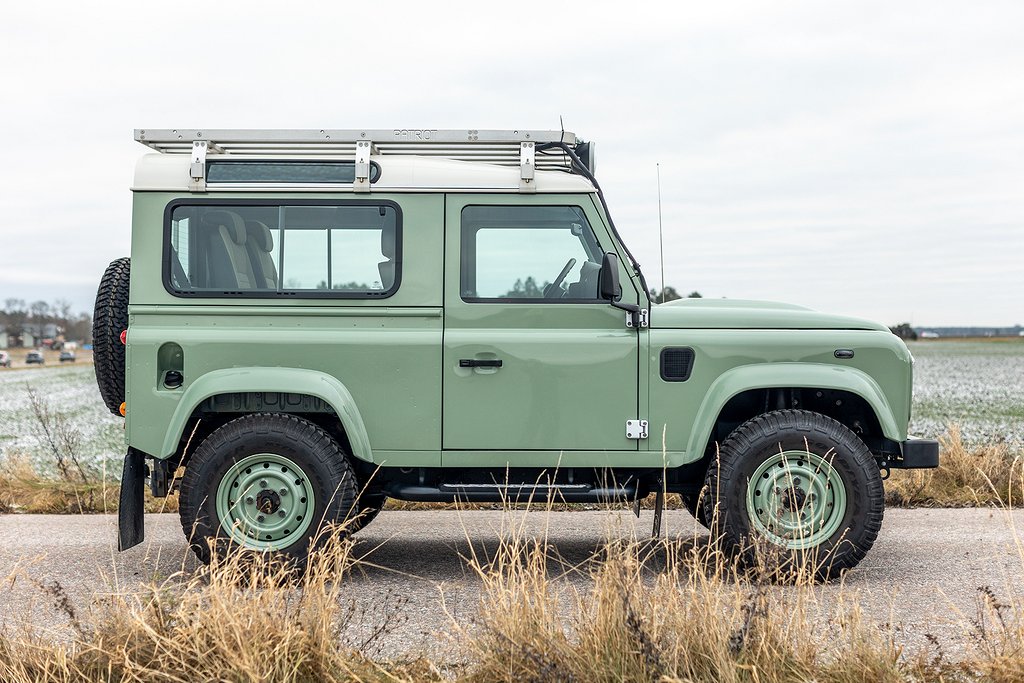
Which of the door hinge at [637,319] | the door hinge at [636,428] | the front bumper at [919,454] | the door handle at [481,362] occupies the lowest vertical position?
the front bumper at [919,454]

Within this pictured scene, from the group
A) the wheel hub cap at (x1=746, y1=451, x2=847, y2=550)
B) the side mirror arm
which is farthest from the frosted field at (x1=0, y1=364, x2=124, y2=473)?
Answer: the wheel hub cap at (x1=746, y1=451, x2=847, y2=550)

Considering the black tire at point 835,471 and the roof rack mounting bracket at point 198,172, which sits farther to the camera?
the roof rack mounting bracket at point 198,172

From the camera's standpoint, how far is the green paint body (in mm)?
6172

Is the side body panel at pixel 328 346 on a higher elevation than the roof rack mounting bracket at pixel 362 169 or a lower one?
lower

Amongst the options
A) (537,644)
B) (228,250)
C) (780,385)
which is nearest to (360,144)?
(228,250)

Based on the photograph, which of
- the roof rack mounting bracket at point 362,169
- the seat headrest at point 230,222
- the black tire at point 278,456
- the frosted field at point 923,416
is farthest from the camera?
the frosted field at point 923,416

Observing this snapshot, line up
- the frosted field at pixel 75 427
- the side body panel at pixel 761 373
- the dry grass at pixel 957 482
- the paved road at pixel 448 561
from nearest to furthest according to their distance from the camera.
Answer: the paved road at pixel 448 561
the side body panel at pixel 761 373
the dry grass at pixel 957 482
the frosted field at pixel 75 427

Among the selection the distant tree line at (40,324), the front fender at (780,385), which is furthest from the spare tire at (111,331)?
the distant tree line at (40,324)

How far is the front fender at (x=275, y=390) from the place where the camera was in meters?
6.07

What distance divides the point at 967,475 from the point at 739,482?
4032 millimetres

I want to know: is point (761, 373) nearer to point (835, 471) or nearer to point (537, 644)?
point (835, 471)

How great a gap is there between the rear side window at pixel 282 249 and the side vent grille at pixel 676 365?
1.73 m

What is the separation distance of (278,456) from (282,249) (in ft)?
4.18

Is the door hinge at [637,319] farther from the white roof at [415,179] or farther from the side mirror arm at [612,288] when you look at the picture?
the white roof at [415,179]
